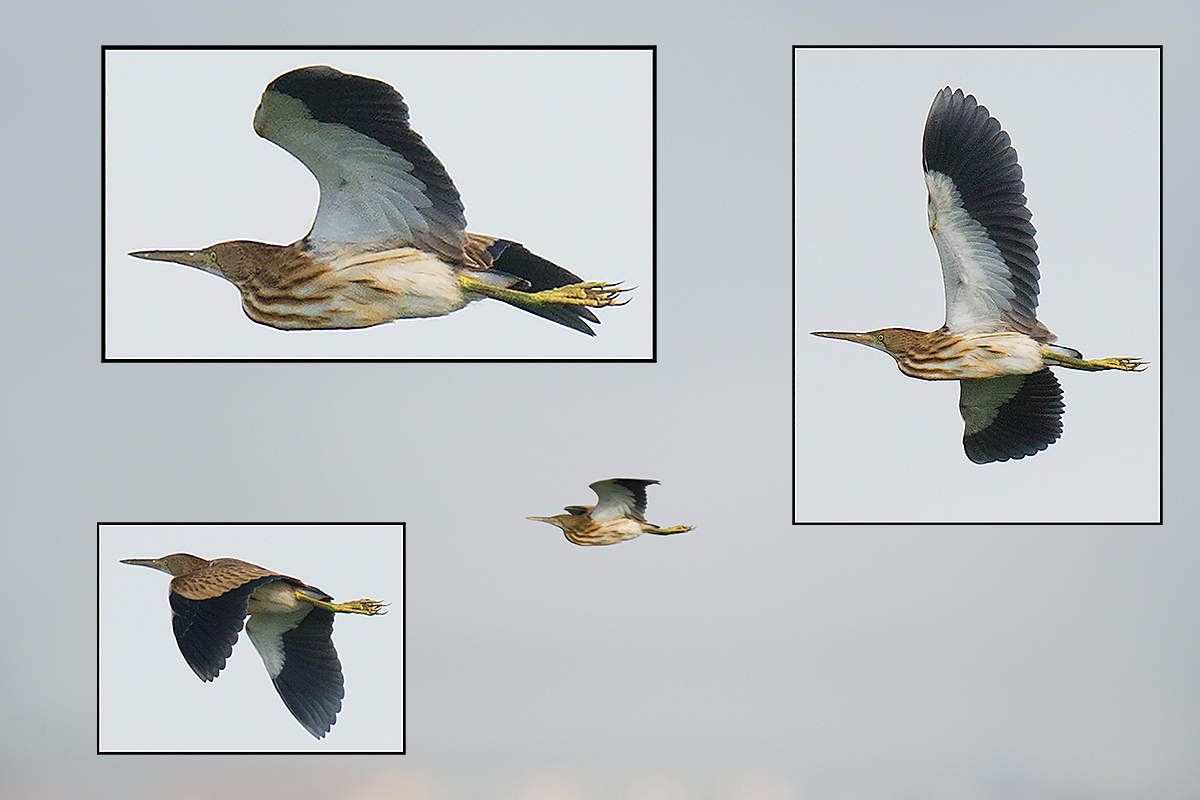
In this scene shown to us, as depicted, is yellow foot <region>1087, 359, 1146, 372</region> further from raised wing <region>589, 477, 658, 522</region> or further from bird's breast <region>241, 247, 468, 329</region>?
bird's breast <region>241, 247, 468, 329</region>

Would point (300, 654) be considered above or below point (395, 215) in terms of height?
below

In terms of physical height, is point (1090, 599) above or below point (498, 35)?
below

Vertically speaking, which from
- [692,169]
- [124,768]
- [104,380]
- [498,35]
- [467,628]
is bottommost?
[124,768]

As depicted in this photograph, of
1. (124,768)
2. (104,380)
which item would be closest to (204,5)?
(104,380)

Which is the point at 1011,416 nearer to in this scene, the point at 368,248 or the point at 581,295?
the point at 581,295

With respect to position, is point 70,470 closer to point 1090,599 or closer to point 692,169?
point 692,169

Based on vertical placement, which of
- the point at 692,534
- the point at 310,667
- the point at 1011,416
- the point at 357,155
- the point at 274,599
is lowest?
the point at 310,667

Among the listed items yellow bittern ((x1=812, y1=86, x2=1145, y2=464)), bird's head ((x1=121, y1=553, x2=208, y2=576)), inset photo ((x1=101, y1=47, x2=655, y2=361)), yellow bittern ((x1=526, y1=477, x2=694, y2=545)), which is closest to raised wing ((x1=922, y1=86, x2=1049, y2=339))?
yellow bittern ((x1=812, y1=86, x2=1145, y2=464))

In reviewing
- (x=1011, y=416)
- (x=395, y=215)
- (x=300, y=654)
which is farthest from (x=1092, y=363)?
(x=300, y=654)
